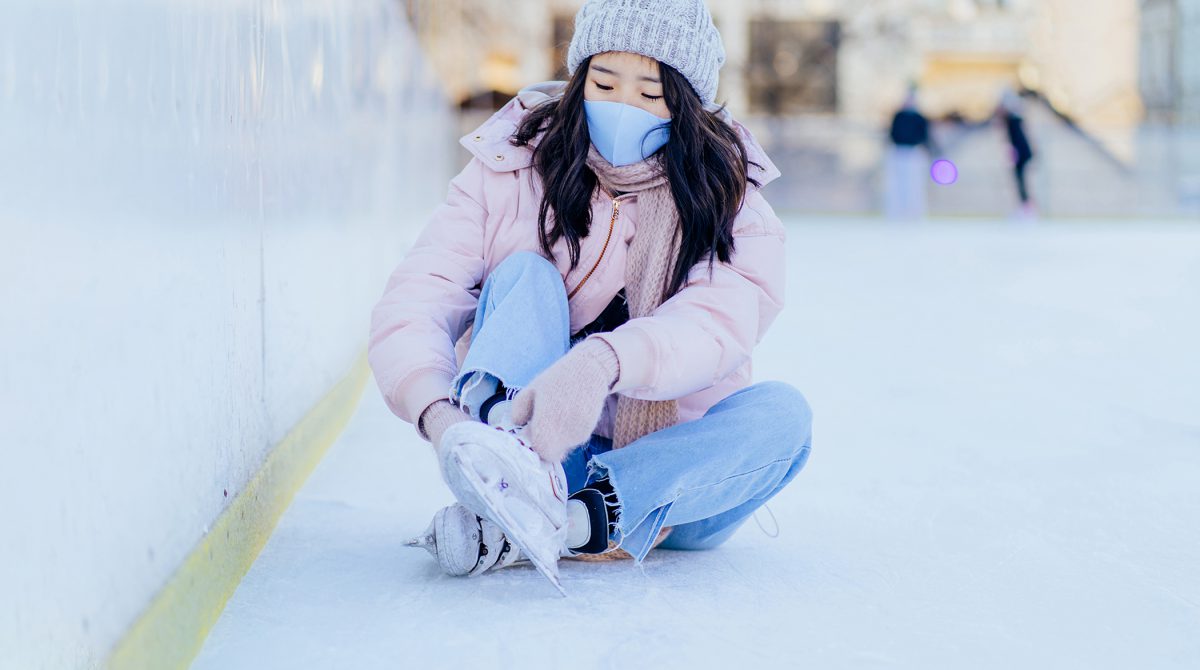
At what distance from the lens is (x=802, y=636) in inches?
67.7

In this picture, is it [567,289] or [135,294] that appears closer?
[135,294]

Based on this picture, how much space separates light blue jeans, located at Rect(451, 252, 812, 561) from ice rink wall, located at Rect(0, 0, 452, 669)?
405 millimetres

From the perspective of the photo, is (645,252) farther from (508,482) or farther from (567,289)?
(508,482)

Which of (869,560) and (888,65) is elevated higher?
(888,65)

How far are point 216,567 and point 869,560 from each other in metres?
1.01

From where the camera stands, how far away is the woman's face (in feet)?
6.43

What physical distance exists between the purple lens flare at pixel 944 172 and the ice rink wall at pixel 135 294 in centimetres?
1449

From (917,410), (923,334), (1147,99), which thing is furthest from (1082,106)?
(917,410)

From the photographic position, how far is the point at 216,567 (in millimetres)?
1766

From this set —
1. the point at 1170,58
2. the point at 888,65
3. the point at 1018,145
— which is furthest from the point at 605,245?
the point at 1170,58

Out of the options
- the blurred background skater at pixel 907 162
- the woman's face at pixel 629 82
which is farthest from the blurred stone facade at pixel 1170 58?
the woman's face at pixel 629 82

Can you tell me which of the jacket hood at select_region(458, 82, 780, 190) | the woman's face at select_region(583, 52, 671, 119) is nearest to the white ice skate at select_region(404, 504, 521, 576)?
the jacket hood at select_region(458, 82, 780, 190)

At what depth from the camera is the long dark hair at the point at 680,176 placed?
1920 millimetres

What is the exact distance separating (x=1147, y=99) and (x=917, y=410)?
948 inches
